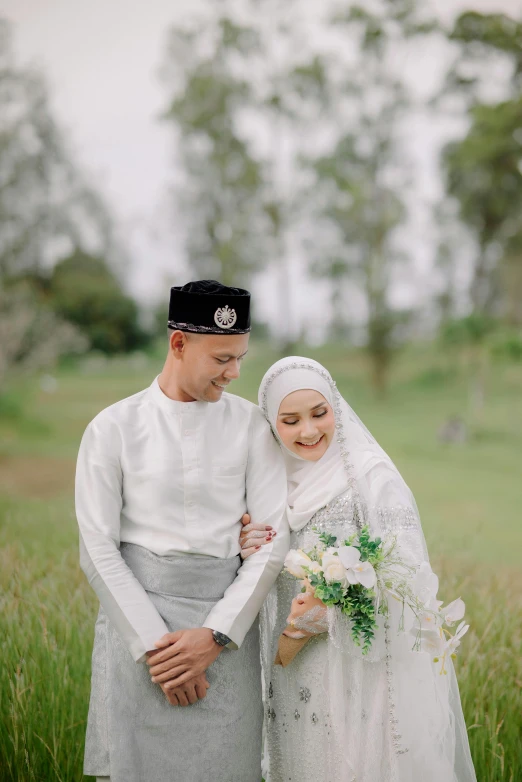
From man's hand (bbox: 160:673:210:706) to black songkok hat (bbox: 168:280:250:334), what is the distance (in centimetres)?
90

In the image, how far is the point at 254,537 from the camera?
84.0 inches

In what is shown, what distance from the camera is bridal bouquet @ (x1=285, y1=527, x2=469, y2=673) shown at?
1.93 metres

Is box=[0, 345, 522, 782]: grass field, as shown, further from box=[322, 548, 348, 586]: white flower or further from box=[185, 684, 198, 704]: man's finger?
box=[322, 548, 348, 586]: white flower

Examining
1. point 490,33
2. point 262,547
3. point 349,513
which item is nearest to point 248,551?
point 262,547

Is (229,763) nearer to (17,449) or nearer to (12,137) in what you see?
(17,449)

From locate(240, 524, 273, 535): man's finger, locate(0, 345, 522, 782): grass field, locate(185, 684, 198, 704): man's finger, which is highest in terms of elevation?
locate(240, 524, 273, 535): man's finger

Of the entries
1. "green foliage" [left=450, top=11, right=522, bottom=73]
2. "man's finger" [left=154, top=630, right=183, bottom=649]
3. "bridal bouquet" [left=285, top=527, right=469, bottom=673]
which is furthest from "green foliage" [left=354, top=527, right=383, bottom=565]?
"green foliage" [left=450, top=11, right=522, bottom=73]

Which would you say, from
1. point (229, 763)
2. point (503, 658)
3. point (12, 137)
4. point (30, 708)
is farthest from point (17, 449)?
point (229, 763)

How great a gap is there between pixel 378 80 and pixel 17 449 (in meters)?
5.65

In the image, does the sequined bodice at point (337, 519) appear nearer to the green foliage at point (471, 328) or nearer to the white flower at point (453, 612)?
the white flower at point (453, 612)

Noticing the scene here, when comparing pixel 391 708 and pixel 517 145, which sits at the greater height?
pixel 517 145

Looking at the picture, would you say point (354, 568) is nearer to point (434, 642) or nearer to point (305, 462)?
point (434, 642)

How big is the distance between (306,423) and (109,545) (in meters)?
0.61

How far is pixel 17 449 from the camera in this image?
773 centimetres
